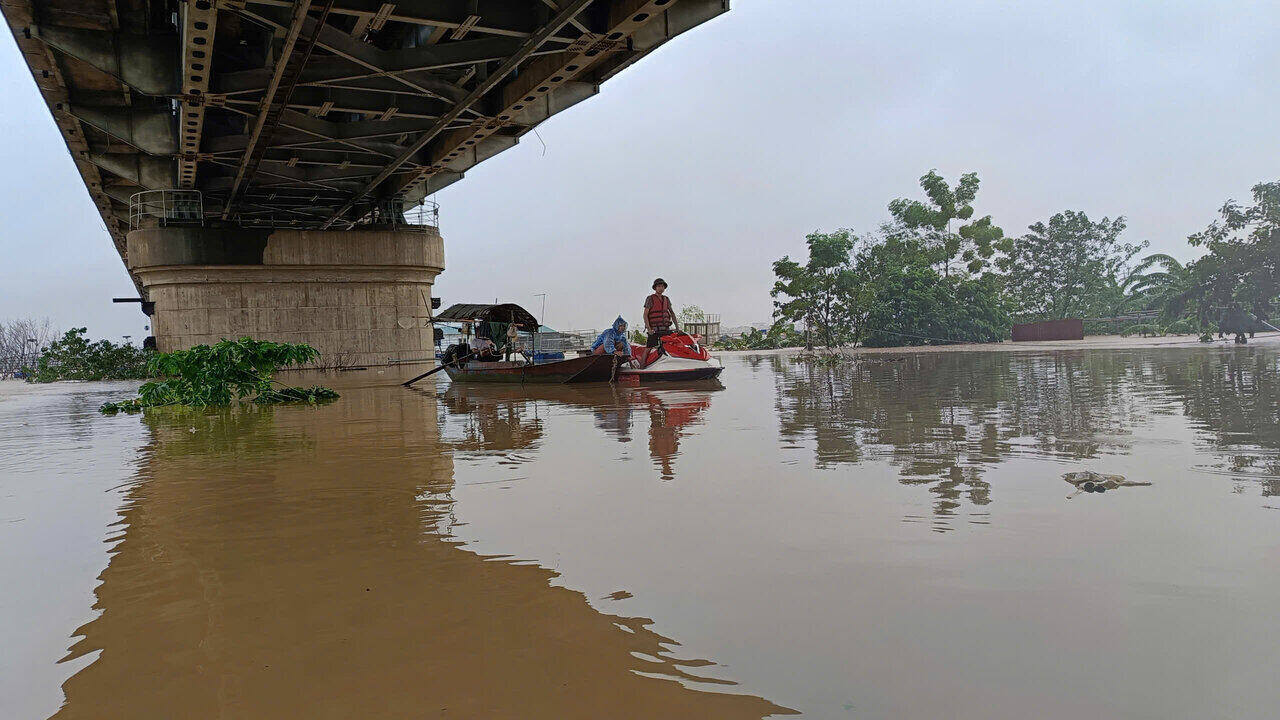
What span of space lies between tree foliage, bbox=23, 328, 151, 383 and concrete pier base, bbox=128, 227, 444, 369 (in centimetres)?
323

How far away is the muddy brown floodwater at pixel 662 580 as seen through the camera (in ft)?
8.73

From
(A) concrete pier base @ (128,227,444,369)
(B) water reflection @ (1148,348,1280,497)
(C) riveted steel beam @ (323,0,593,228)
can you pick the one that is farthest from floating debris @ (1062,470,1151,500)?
A: (A) concrete pier base @ (128,227,444,369)

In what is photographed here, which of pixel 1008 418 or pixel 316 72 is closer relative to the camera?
pixel 1008 418

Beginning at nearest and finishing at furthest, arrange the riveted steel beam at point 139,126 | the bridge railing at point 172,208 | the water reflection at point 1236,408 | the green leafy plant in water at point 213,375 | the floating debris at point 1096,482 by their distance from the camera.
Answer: the floating debris at point 1096,482, the water reflection at point 1236,408, the green leafy plant in water at point 213,375, the riveted steel beam at point 139,126, the bridge railing at point 172,208

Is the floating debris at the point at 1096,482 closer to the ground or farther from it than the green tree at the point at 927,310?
closer to the ground

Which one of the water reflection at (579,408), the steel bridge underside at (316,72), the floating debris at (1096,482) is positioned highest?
the steel bridge underside at (316,72)

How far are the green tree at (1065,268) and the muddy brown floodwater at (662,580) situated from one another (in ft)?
174

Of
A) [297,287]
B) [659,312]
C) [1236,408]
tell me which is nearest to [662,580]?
[1236,408]

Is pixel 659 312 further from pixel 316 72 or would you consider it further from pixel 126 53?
pixel 126 53

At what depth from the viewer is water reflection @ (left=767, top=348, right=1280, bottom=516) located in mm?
6414

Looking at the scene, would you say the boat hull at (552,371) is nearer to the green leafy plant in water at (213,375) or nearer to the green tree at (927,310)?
the green leafy plant in water at (213,375)

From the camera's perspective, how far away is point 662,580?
376 cm

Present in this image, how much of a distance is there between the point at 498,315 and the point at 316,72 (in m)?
7.92

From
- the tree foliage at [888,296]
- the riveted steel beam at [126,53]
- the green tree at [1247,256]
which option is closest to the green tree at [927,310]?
the tree foliage at [888,296]
